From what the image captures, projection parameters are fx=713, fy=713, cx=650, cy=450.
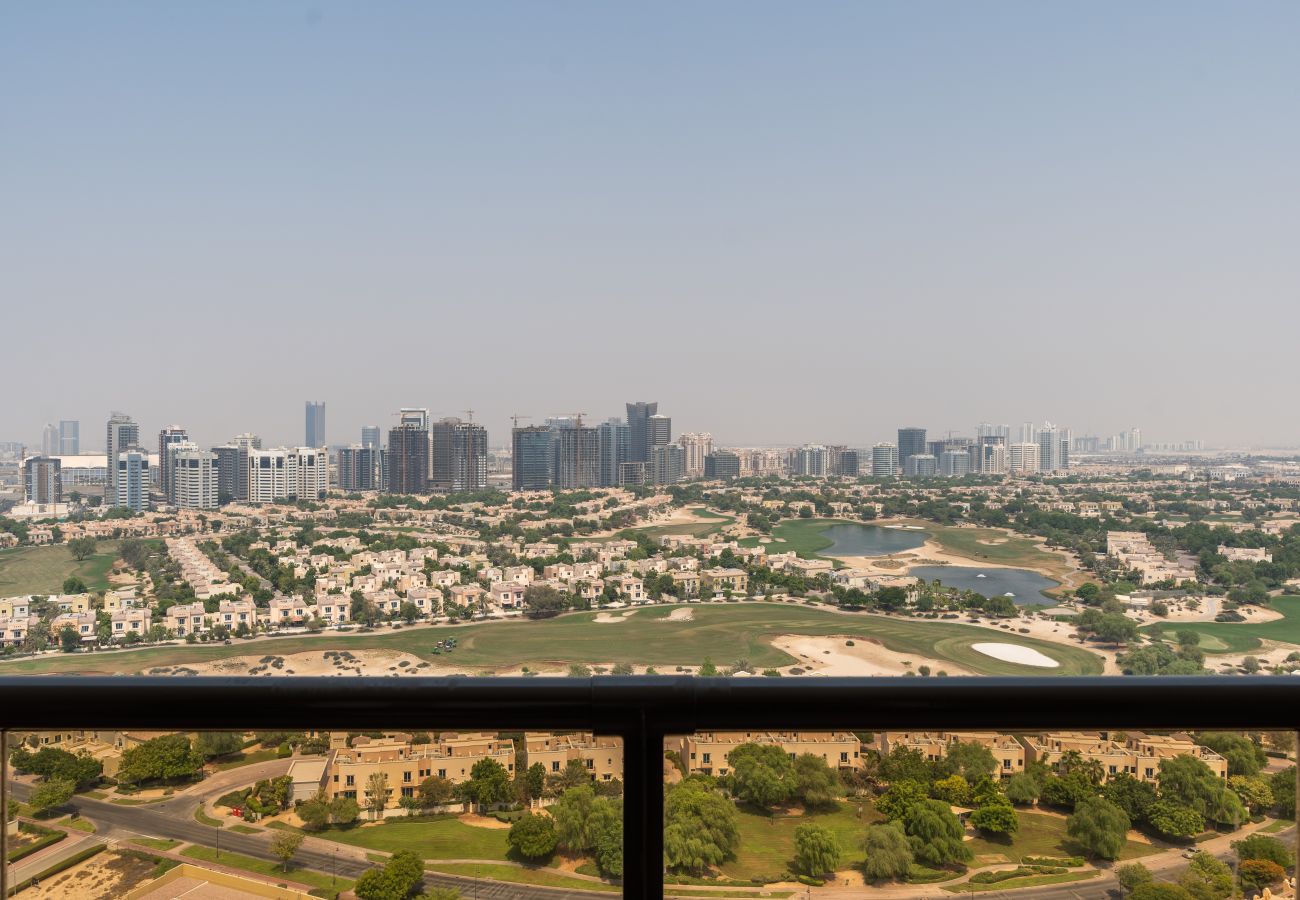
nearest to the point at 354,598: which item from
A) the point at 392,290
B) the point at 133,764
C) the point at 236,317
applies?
the point at 133,764

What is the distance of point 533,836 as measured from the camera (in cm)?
71

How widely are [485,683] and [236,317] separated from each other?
55.4ft

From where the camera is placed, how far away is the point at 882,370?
37.1 feet

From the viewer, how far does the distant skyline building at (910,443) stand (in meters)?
8.99

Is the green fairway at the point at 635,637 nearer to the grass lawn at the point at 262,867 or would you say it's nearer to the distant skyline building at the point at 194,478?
the grass lawn at the point at 262,867

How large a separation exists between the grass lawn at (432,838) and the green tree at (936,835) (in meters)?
0.41

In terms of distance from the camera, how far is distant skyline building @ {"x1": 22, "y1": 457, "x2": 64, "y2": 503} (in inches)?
266

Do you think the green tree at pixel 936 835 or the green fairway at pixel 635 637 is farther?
the green fairway at pixel 635 637

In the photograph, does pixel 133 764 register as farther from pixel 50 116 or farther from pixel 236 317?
pixel 236 317

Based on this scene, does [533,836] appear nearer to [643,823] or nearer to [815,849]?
[643,823]

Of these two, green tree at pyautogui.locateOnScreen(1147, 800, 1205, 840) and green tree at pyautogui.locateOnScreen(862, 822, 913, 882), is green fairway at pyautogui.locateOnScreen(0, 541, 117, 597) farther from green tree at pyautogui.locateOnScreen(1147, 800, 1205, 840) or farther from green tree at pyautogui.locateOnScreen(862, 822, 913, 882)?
green tree at pyautogui.locateOnScreen(1147, 800, 1205, 840)

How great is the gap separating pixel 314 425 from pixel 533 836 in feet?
35.6

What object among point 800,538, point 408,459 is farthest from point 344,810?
point 408,459

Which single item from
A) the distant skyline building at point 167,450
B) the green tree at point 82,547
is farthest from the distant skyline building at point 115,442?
the green tree at point 82,547
